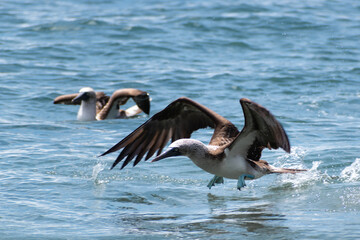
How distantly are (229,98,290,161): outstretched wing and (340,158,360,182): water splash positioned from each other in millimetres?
1198

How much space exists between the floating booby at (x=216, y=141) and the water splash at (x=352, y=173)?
81 cm

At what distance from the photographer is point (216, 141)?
799 cm

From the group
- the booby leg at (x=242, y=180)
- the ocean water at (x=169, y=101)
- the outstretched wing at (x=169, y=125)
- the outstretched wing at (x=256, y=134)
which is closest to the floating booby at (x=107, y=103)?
the ocean water at (x=169, y=101)

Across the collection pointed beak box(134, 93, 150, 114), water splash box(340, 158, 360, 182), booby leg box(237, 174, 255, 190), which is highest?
pointed beak box(134, 93, 150, 114)

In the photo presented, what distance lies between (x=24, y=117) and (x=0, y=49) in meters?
5.41

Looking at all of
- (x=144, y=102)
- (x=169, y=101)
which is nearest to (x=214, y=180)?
(x=144, y=102)

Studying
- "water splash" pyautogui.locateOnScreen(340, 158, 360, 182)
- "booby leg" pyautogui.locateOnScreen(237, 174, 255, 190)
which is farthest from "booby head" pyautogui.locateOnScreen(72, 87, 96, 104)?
"booby leg" pyautogui.locateOnScreen(237, 174, 255, 190)

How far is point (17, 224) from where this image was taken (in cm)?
661

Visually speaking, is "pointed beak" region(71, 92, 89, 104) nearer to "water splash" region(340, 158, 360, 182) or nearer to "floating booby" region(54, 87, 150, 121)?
"floating booby" region(54, 87, 150, 121)

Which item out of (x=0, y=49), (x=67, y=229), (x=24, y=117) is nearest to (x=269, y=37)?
(x=0, y=49)

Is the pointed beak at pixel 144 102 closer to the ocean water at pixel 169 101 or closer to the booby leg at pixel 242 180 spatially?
the ocean water at pixel 169 101

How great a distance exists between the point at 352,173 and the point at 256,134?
70.0 inches

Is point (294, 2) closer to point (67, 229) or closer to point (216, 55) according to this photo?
point (216, 55)

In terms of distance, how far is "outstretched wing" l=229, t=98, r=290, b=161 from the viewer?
22.0ft
